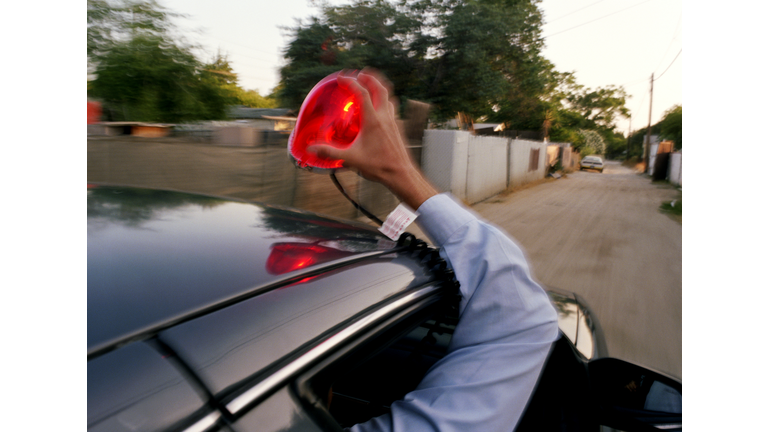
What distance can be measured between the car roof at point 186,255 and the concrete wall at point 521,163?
14.5m

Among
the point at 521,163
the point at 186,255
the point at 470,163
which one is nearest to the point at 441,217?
the point at 186,255

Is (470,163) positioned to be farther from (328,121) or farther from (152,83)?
(328,121)

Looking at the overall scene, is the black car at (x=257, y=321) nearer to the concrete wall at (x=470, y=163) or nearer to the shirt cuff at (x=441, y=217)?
the shirt cuff at (x=441, y=217)

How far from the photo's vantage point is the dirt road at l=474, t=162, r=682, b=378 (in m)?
3.65

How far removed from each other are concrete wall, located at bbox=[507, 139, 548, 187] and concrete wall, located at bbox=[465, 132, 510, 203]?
2.77 ft

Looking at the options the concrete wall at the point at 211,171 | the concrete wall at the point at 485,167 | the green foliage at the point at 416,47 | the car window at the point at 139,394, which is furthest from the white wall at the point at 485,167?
the car window at the point at 139,394

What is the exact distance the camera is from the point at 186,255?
86 centimetres

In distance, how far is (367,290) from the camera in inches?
36.9

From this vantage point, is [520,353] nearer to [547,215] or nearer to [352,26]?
[547,215]

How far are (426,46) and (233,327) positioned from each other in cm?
2252

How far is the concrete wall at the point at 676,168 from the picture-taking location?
18.2m

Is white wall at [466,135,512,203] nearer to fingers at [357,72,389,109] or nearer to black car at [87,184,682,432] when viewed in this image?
black car at [87,184,682,432]

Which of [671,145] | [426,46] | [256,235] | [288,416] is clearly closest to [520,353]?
[288,416]

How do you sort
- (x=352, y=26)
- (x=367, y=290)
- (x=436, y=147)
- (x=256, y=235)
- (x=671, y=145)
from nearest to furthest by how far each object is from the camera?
(x=367, y=290) < (x=256, y=235) < (x=436, y=147) < (x=352, y=26) < (x=671, y=145)
